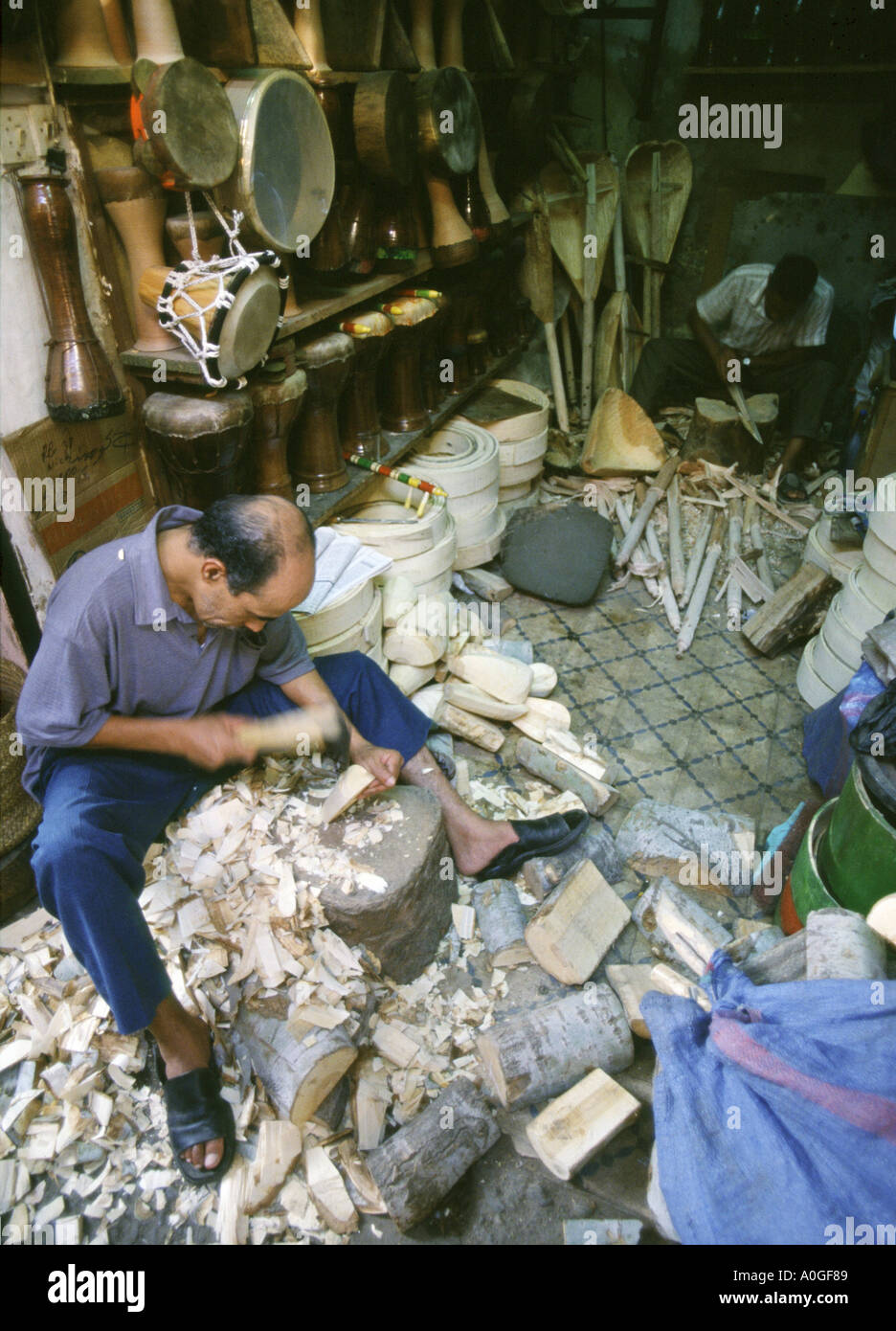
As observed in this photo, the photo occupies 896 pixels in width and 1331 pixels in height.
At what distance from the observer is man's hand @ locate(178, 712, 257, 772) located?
7.93 feet

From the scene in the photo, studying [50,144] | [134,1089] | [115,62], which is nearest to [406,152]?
[115,62]

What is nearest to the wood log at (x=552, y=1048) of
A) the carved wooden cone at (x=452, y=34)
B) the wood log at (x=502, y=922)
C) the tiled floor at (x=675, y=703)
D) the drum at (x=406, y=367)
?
the wood log at (x=502, y=922)

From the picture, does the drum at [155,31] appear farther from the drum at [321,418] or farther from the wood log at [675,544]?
the wood log at [675,544]

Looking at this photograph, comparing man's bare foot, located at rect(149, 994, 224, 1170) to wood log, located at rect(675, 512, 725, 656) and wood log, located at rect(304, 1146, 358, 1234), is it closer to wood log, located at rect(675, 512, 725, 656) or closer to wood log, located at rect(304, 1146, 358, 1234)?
wood log, located at rect(304, 1146, 358, 1234)

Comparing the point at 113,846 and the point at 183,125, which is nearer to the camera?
the point at 113,846

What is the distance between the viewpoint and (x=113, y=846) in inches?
82.4

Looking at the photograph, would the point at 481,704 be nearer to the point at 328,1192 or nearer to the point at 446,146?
the point at 328,1192

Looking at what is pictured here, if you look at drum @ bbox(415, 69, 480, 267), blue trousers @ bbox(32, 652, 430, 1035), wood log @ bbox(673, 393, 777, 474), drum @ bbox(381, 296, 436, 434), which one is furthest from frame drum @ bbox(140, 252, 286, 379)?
wood log @ bbox(673, 393, 777, 474)

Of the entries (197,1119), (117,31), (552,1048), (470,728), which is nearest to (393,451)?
(470,728)

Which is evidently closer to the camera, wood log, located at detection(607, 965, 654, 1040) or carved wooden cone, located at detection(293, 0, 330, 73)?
wood log, located at detection(607, 965, 654, 1040)

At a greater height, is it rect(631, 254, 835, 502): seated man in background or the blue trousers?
rect(631, 254, 835, 502): seated man in background

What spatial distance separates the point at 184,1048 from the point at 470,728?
185cm

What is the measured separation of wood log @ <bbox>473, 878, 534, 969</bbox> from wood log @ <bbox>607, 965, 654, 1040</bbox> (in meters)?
0.29

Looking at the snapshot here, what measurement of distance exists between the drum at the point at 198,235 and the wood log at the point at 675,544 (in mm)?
3302
